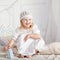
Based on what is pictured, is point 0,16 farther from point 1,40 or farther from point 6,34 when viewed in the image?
point 1,40

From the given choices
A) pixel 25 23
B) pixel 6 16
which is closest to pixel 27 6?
pixel 6 16

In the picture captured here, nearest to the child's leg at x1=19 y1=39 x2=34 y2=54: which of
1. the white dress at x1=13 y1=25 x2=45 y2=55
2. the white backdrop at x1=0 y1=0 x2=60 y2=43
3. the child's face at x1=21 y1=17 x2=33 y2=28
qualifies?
the white dress at x1=13 y1=25 x2=45 y2=55

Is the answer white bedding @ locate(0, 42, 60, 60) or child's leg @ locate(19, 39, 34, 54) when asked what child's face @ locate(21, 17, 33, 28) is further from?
white bedding @ locate(0, 42, 60, 60)

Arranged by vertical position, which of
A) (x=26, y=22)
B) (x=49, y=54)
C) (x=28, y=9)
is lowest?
(x=49, y=54)

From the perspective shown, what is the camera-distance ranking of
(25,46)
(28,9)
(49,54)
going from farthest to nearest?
(28,9)
(49,54)
(25,46)

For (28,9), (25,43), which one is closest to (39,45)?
(25,43)

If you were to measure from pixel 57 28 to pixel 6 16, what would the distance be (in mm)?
639

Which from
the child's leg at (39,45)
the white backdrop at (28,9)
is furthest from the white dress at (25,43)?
the white backdrop at (28,9)

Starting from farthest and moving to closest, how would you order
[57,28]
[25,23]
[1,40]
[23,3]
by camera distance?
[23,3] → [57,28] → [1,40] → [25,23]

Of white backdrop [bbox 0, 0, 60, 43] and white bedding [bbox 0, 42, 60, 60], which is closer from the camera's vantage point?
white bedding [bbox 0, 42, 60, 60]

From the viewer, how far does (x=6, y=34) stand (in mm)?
2398

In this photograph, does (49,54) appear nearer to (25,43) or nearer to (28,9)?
(25,43)

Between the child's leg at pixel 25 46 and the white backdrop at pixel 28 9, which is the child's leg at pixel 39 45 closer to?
the child's leg at pixel 25 46

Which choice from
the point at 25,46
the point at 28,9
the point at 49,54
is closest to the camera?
the point at 25,46
